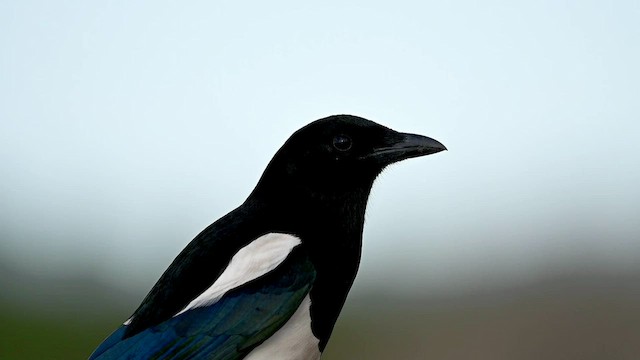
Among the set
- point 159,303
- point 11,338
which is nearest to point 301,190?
point 159,303

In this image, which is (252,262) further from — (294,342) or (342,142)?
(342,142)

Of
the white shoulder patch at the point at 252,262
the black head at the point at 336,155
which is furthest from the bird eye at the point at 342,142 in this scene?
the white shoulder patch at the point at 252,262

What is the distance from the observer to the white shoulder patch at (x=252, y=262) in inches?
68.6

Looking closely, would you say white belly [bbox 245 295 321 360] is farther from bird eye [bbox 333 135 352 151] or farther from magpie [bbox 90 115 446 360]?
bird eye [bbox 333 135 352 151]

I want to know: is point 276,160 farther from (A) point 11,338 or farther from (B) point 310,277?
(A) point 11,338

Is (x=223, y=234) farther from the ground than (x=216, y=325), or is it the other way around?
(x=223, y=234)

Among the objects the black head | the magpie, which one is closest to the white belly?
the magpie

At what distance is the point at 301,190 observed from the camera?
1905 mm

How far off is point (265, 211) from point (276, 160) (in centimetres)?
14

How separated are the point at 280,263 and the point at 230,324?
14 cm

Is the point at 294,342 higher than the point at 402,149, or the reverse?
the point at 402,149

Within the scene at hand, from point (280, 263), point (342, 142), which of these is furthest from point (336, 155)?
point (280, 263)

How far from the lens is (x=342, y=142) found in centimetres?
194

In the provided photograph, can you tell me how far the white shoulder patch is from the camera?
5.72ft
